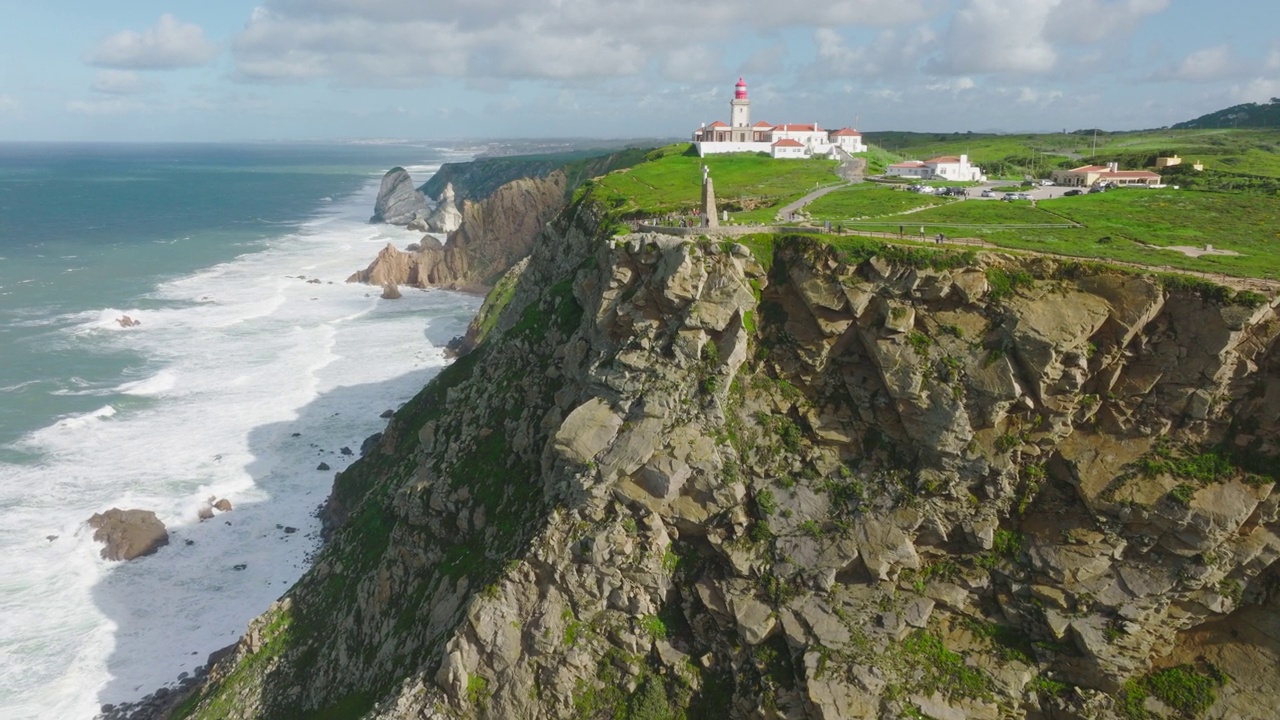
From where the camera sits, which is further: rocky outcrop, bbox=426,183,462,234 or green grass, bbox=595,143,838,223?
rocky outcrop, bbox=426,183,462,234

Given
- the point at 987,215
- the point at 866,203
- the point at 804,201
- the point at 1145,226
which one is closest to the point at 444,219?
the point at 804,201

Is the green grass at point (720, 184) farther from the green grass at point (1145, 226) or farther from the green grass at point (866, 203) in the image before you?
the green grass at point (1145, 226)

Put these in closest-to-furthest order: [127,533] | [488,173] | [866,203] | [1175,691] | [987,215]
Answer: [1175,691]
[987,215]
[866,203]
[127,533]
[488,173]

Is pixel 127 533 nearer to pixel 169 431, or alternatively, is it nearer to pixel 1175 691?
pixel 169 431

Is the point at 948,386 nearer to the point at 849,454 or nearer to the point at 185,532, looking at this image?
Answer: the point at 849,454

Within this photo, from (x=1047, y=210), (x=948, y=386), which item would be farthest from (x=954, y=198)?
(x=948, y=386)

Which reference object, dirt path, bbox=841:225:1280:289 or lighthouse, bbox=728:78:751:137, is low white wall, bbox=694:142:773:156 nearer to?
lighthouse, bbox=728:78:751:137

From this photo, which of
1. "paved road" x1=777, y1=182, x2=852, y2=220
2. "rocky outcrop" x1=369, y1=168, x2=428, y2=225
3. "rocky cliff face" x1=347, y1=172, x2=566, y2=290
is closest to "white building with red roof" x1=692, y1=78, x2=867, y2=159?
"paved road" x1=777, y1=182, x2=852, y2=220
